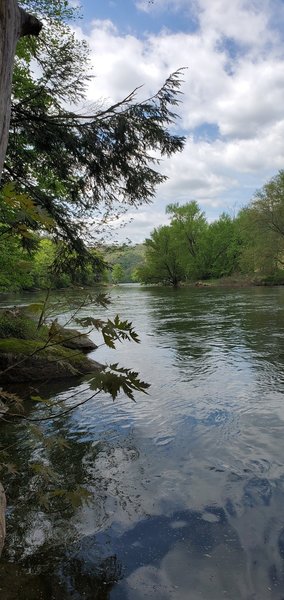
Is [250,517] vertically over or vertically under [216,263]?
under

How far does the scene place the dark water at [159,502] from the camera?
8.46 feet

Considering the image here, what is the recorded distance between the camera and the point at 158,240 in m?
63.4

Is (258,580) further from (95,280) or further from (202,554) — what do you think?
(95,280)

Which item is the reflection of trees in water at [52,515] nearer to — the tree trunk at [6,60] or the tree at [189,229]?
the tree trunk at [6,60]

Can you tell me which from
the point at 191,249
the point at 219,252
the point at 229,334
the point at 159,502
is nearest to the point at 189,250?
the point at 191,249

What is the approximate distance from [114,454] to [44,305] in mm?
3032

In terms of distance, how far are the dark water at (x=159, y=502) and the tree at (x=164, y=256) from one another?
55.9 meters

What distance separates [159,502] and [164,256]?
195 ft

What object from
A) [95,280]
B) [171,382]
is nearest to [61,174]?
[95,280]

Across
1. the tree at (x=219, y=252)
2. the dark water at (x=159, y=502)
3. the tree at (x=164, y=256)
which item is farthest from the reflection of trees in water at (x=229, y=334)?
the tree at (x=219, y=252)

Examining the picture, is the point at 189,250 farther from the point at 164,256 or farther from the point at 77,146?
the point at 77,146

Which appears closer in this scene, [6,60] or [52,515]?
[6,60]

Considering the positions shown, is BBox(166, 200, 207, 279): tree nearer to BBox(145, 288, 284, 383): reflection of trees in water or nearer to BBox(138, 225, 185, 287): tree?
BBox(138, 225, 185, 287): tree

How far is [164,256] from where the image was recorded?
6222 centimetres
